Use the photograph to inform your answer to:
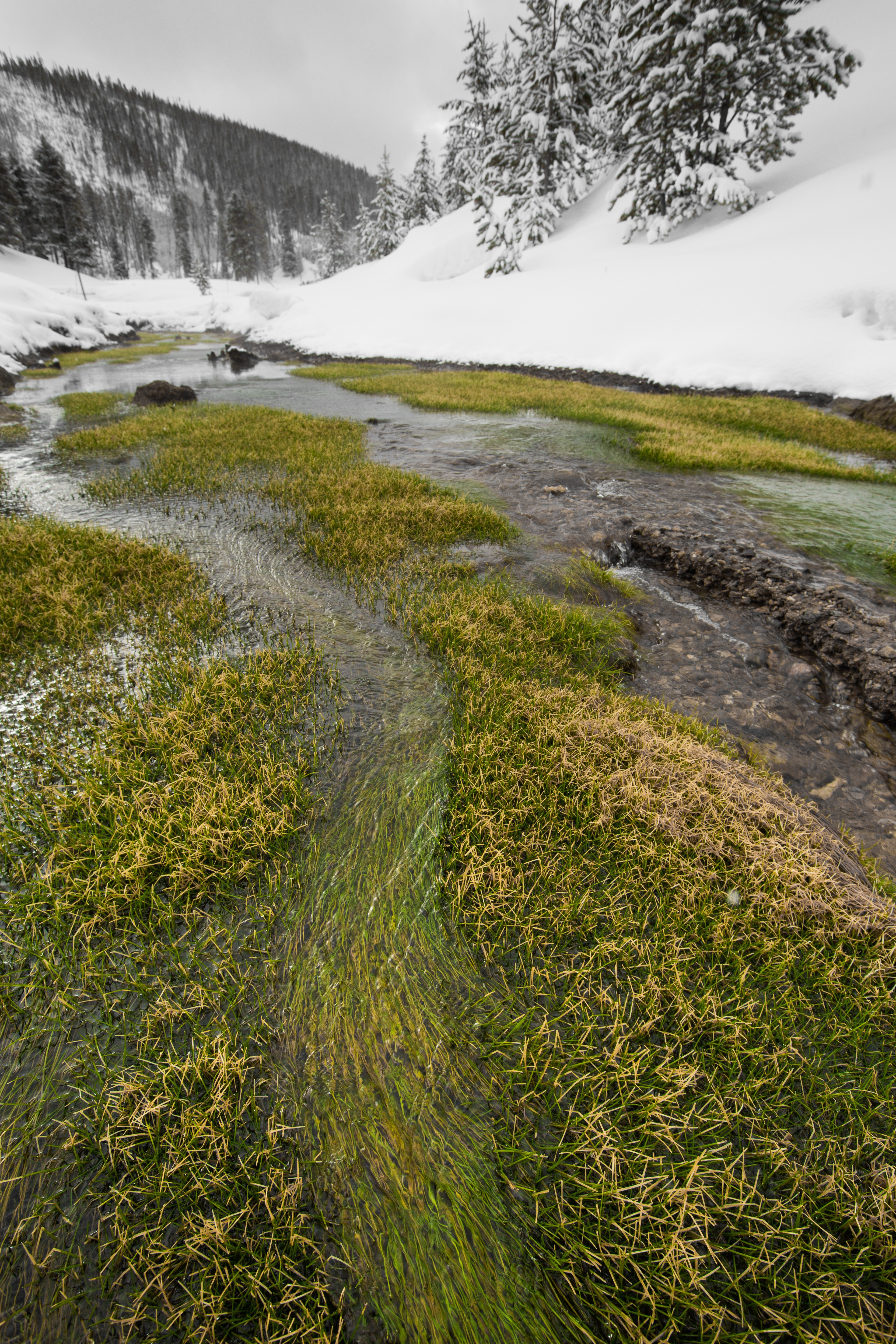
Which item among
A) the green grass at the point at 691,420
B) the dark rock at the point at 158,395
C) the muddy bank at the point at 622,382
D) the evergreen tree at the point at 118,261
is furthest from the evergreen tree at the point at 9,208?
the green grass at the point at 691,420

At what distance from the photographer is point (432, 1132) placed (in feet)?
7.39

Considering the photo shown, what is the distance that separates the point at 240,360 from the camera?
1367 inches

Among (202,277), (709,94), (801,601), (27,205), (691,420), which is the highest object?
(27,205)

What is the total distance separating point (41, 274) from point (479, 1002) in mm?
96481

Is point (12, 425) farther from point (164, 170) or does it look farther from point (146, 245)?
point (164, 170)

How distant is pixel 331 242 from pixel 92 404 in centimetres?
10006

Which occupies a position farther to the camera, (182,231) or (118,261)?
(182,231)

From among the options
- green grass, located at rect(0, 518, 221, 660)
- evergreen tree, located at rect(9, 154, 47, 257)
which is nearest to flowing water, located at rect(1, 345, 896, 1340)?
green grass, located at rect(0, 518, 221, 660)

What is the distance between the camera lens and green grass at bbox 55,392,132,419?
1752cm

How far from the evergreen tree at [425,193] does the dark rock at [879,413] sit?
69.4 meters

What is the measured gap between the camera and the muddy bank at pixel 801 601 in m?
5.47

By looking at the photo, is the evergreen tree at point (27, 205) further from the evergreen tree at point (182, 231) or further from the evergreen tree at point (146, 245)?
the evergreen tree at point (146, 245)

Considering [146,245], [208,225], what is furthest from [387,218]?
[208,225]

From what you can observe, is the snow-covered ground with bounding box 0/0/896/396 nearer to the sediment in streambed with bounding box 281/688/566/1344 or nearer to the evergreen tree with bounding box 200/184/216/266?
the sediment in streambed with bounding box 281/688/566/1344
